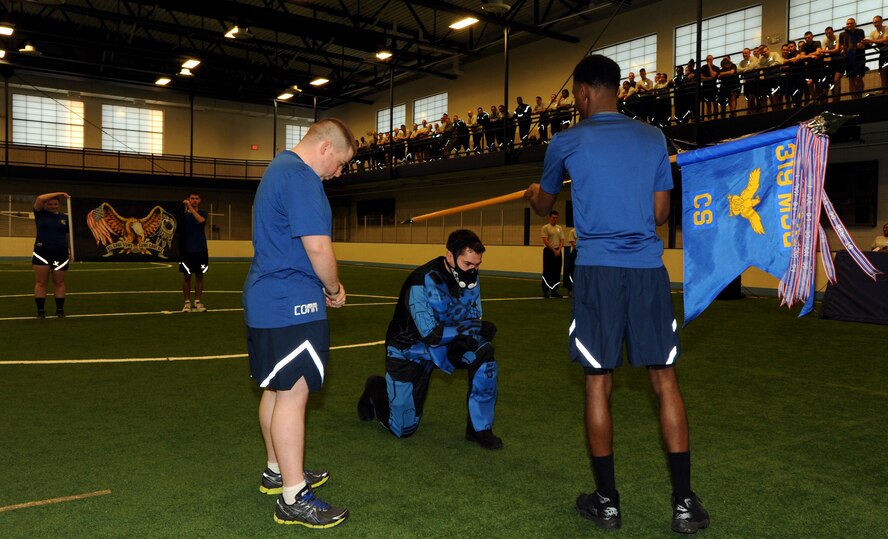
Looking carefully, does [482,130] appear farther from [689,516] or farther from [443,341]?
[689,516]

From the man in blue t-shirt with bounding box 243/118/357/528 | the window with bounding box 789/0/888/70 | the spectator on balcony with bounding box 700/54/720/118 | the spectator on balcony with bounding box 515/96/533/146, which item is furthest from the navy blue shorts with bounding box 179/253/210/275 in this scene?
the window with bounding box 789/0/888/70

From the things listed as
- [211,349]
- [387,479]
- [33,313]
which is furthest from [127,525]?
[33,313]

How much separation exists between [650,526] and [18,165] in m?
30.8

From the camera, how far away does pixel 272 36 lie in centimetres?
2709

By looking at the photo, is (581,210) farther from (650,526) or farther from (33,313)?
(33,313)

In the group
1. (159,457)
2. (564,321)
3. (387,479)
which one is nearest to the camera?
(387,479)

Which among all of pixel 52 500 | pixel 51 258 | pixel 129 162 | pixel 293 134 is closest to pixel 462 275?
pixel 52 500

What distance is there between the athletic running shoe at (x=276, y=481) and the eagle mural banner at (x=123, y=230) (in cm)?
2107

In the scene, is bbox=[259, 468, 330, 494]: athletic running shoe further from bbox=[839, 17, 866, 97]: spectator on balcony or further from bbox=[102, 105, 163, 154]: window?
bbox=[102, 105, 163, 154]: window

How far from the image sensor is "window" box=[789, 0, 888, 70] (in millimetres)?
15227

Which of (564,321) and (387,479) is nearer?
(387,479)

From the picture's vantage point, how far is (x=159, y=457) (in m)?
3.79

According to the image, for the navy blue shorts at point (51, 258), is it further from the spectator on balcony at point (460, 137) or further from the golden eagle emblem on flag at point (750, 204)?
the spectator on balcony at point (460, 137)

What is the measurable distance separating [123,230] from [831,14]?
20.6 metres
